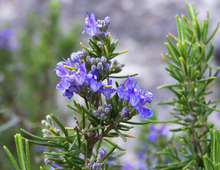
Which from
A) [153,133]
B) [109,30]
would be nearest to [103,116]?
[153,133]

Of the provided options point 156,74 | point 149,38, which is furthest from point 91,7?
point 156,74

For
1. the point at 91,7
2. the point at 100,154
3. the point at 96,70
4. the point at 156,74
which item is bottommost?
the point at 100,154

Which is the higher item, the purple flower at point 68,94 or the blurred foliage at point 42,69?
the blurred foliage at point 42,69

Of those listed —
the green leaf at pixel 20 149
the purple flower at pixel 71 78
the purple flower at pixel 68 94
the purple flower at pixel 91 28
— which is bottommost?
the green leaf at pixel 20 149

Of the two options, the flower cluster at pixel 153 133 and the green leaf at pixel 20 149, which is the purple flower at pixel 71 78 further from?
the flower cluster at pixel 153 133

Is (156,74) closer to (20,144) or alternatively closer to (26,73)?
(26,73)

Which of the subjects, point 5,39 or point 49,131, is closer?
point 49,131

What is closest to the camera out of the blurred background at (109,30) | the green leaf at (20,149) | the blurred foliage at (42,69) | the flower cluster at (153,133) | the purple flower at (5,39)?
the green leaf at (20,149)

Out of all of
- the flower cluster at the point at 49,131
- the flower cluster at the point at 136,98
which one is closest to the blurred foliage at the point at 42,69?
the flower cluster at the point at 49,131

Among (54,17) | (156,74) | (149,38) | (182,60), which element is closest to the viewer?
(182,60)

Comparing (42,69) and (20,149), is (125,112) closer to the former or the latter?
(20,149)

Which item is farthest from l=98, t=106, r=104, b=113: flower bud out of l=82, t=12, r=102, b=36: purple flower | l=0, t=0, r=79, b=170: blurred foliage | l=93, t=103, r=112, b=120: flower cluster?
l=0, t=0, r=79, b=170: blurred foliage
